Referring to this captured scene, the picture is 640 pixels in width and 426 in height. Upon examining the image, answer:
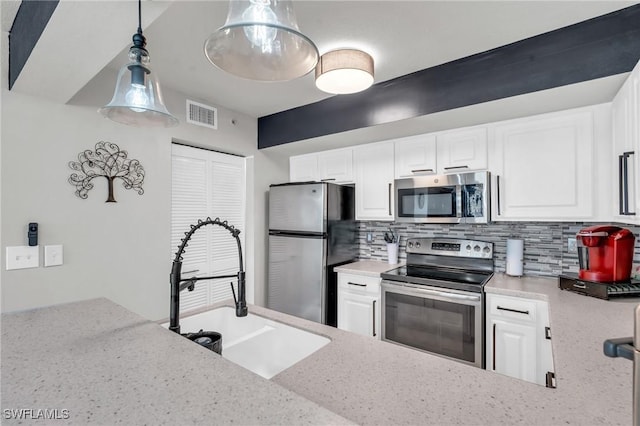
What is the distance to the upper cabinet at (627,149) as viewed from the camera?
146 centimetres

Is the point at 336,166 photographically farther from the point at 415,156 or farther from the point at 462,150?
the point at 462,150

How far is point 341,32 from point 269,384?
181 centimetres

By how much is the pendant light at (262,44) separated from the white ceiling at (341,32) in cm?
42

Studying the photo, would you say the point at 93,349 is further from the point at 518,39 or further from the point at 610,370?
the point at 518,39

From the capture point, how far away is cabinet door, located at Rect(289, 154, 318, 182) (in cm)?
336

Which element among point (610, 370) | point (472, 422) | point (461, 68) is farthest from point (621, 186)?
point (472, 422)

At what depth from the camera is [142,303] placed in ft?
7.60

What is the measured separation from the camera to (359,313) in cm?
266

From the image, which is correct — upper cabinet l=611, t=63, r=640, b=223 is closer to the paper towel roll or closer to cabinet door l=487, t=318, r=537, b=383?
the paper towel roll

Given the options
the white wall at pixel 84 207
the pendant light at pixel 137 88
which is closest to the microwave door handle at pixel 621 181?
the pendant light at pixel 137 88

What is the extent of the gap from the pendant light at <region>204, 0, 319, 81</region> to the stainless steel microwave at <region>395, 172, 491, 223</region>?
74.2 inches

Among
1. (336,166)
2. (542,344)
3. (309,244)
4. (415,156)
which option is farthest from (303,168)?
(542,344)

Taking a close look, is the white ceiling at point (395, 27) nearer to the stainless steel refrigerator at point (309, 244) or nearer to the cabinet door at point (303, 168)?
the stainless steel refrigerator at point (309, 244)

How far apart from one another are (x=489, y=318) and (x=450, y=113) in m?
1.46
